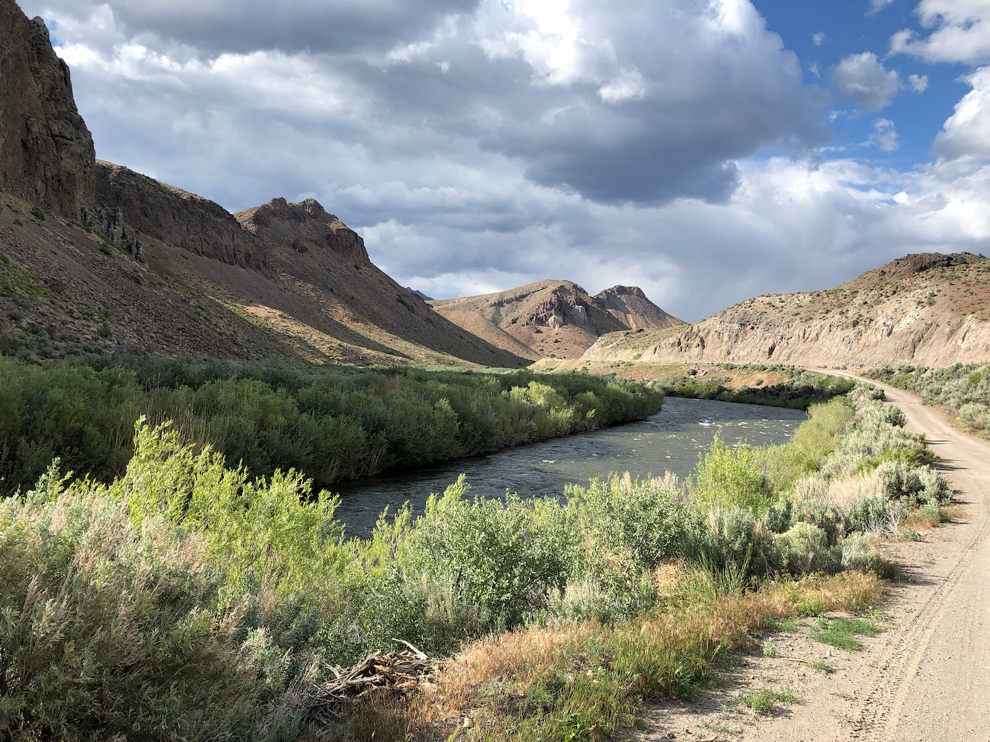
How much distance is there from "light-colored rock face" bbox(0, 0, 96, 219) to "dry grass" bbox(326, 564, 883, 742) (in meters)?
53.5

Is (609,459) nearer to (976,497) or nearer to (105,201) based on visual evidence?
(976,497)

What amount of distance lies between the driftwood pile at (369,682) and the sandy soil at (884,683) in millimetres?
1643

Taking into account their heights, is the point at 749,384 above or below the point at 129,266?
below

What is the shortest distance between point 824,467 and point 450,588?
13.1 m

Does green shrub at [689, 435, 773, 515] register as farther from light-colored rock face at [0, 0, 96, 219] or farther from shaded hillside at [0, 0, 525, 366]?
light-colored rock face at [0, 0, 96, 219]

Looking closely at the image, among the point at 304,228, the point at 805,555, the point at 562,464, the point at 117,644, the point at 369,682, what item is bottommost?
the point at 562,464

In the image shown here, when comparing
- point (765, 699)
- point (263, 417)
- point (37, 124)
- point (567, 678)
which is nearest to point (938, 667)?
point (765, 699)

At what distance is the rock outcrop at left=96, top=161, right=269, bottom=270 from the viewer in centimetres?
7894

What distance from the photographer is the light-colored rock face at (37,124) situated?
44219mm

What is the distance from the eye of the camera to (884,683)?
4520 mm

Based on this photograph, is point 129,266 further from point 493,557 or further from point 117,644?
point 117,644

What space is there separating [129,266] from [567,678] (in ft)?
166

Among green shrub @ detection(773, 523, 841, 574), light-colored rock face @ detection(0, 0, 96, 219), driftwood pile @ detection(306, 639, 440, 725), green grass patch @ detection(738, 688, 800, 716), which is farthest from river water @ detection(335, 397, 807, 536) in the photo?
light-colored rock face @ detection(0, 0, 96, 219)

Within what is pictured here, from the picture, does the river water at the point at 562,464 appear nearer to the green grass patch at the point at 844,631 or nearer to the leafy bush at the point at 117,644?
the green grass patch at the point at 844,631
